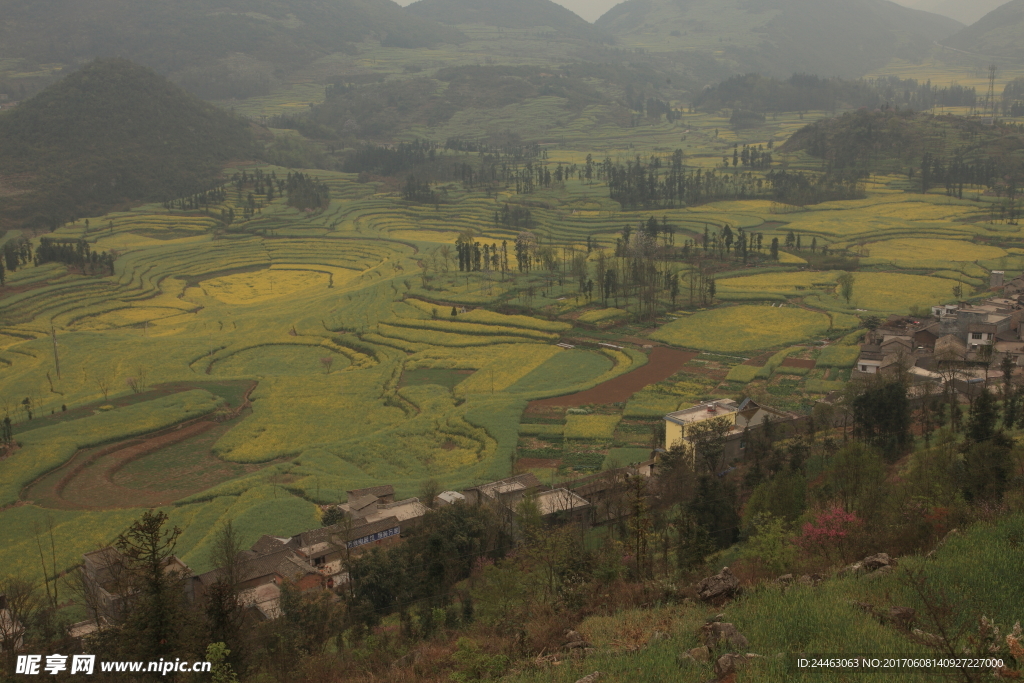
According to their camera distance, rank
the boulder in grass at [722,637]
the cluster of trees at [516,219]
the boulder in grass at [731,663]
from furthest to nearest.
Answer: the cluster of trees at [516,219], the boulder in grass at [722,637], the boulder in grass at [731,663]

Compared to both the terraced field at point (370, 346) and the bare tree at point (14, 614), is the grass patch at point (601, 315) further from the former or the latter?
the bare tree at point (14, 614)

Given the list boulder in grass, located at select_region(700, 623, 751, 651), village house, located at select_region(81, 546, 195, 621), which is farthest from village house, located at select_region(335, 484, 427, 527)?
boulder in grass, located at select_region(700, 623, 751, 651)

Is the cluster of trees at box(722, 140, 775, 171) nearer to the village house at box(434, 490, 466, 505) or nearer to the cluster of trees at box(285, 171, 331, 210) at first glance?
the cluster of trees at box(285, 171, 331, 210)

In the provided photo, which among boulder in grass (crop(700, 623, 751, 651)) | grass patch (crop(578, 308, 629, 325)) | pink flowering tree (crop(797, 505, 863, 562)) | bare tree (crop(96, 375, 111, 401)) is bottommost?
bare tree (crop(96, 375, 111, 401))

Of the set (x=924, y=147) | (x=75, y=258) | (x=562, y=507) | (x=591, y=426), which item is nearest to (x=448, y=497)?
(x=562, y=507)

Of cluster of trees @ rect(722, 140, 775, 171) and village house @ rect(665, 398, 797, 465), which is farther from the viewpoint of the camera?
cluster of trees @ rect(722, 140, 775, 171)

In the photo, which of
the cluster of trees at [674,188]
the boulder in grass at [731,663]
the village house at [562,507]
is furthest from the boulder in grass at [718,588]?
the cluster of trees at [674,188]

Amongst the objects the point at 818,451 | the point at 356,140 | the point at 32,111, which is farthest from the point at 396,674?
the point at 356,140
